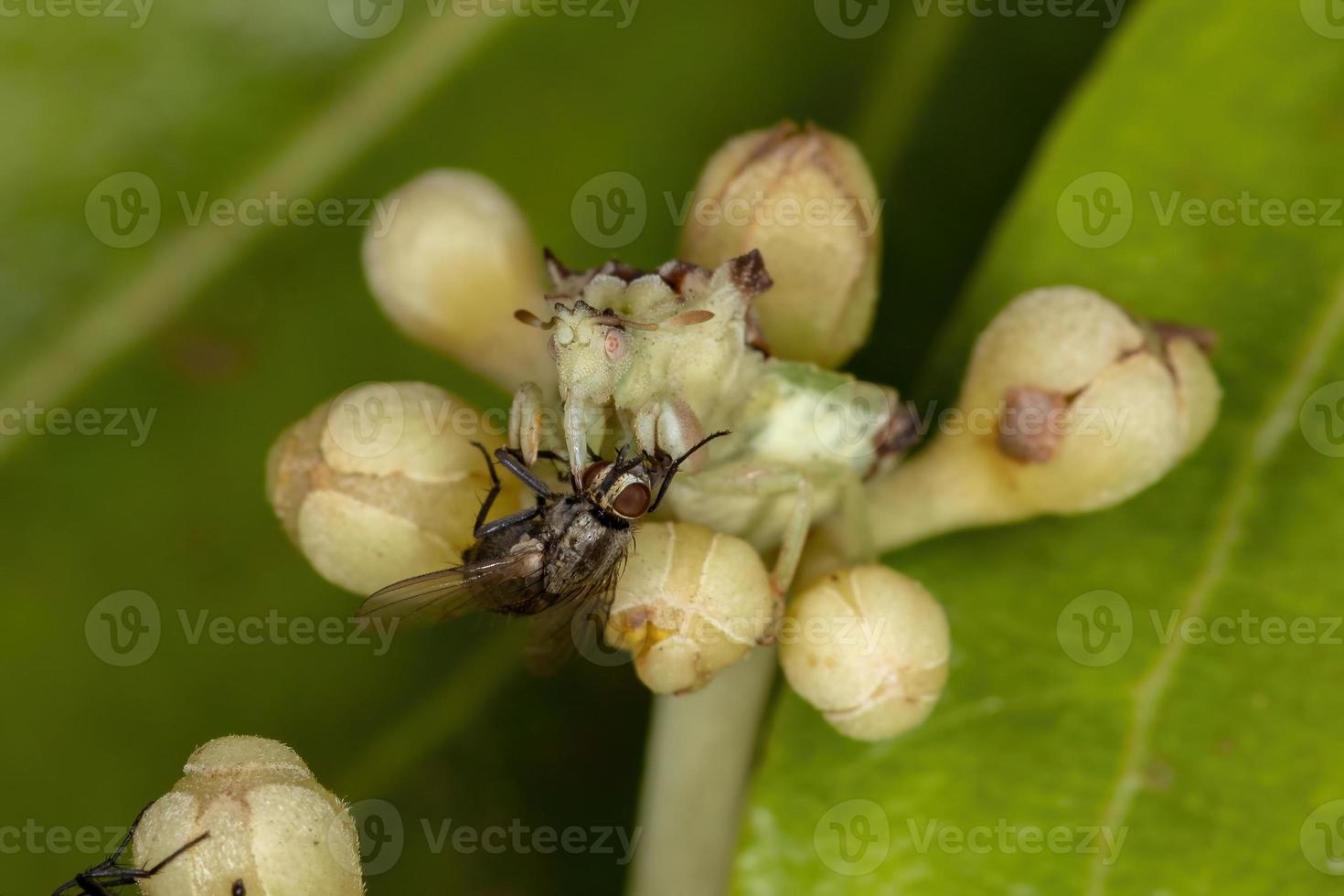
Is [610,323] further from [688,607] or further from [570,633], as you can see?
[570,633]

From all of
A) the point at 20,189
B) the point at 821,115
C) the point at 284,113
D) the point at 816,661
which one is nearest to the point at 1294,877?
the point at 816,661

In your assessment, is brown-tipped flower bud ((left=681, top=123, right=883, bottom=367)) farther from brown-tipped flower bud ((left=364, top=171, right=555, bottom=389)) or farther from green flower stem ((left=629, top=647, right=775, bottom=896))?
green flower stem ((left=629, top=647, right=775, bottom=896))

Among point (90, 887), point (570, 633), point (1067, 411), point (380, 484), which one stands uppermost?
point (1067, 411)

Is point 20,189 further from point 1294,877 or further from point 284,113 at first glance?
point 1294,877

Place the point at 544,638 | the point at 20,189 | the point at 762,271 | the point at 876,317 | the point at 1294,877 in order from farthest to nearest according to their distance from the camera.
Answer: the point at 876,317 → the point at 20,189 → the point at 544,638 → the point at 1294,877 → the point at 762,271

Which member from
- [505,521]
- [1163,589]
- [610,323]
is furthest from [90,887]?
[1163,589]

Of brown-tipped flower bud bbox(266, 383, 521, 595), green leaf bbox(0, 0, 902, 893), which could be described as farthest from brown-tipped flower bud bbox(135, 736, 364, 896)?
green leaf bbox(0, 0, 902, 893)
